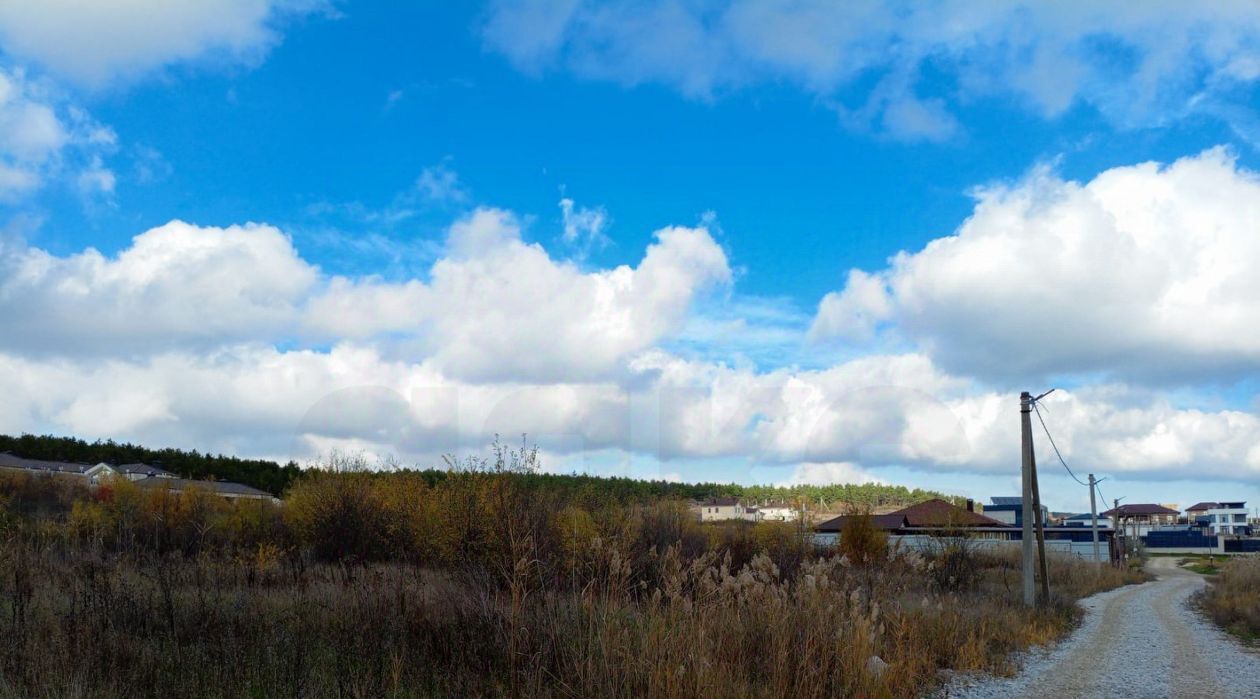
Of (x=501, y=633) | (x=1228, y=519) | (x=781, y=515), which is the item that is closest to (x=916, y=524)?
(x=781, y=515)

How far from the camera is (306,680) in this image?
739 centimetres

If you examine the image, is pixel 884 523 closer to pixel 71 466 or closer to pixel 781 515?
pixel 781 515

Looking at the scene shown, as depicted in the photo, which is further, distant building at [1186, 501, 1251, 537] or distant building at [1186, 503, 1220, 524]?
distant building at [1186, 503, 1220, 524]

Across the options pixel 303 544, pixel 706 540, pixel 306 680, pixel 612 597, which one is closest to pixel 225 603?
pixel 306 680

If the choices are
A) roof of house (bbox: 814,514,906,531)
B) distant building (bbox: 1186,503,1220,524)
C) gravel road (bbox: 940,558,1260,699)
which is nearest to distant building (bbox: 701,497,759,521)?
roof of house (bbox: 814,514,906,531)

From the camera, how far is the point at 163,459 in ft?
341

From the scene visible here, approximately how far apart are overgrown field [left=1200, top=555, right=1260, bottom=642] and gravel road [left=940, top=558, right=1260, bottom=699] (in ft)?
2.10

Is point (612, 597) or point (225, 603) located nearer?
point (612, 597)

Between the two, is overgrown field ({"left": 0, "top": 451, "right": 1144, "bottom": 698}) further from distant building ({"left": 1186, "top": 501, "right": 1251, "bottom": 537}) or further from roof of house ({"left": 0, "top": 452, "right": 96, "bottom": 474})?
distant building ({"left": 1186, "top": 501, "right": 1251, "bottom": 537})

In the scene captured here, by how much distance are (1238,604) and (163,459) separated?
4177 inches

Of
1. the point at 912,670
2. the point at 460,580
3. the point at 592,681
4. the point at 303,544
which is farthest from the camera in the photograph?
the point at 303,544

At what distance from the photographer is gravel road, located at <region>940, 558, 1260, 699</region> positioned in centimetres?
1210

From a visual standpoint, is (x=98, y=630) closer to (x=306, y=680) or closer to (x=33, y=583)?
(x=306, y=680)

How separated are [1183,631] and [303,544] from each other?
24.4 m
